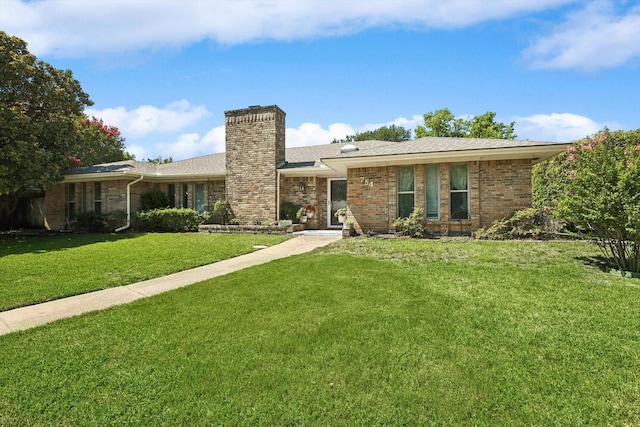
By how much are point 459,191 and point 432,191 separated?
87 cm

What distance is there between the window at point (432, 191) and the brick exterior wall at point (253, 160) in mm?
6847

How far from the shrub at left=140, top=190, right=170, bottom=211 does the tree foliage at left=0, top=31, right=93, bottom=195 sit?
138 inches

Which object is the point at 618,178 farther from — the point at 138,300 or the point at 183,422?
the point at 138,300

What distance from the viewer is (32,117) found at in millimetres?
14273

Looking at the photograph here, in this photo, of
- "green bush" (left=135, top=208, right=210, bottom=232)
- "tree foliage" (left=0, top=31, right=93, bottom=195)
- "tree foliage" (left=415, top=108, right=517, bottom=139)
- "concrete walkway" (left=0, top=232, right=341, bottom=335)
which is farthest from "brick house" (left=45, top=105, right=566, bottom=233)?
"tree foliage" (left=415, top=108, right=517, bottom=139)

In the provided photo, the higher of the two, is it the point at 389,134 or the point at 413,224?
the point at 389,134

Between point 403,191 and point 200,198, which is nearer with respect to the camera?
point 403,191

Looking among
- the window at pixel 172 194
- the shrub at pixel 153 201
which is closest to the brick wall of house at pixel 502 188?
the window at pixel 172 194

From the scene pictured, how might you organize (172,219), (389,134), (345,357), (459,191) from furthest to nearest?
(389,134) < (172,219) < (459,191) < (345,357)

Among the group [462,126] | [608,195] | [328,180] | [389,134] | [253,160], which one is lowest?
[608,195]

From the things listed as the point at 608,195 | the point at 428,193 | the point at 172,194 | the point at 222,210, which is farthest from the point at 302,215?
the point at 608,195

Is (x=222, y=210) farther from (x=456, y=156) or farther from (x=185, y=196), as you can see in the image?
(x=456, y=156)

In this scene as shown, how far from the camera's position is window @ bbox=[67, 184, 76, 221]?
59.6ft

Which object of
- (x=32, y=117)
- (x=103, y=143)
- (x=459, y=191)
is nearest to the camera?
(x=459, y=191)
